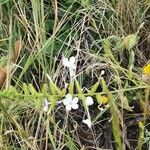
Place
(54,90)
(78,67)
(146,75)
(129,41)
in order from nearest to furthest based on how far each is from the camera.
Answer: (54,90) < (146,75) < (129,41) < (78,67)

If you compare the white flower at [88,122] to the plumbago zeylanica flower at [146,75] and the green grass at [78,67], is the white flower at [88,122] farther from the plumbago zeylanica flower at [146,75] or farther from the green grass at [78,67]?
the plumbago zeylanica flower at [146,75]

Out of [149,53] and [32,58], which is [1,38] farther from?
[149,53]

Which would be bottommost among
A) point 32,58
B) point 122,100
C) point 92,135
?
point 92,135

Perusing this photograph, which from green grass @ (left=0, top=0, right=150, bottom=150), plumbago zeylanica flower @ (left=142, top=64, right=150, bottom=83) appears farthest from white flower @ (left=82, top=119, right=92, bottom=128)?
plumbago zeylanica flower @ (left=142, top=64, right=150, bottom=83)

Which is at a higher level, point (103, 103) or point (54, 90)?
point (54, 90)

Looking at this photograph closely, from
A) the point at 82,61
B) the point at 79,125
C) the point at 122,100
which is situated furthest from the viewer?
the point at 82,61

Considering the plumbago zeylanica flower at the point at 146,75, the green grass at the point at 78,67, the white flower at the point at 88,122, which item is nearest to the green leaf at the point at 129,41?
the green grass at the point at 78,67

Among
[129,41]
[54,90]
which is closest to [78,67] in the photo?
[129,41]

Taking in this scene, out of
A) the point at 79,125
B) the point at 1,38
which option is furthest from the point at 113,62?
the point at 1,38

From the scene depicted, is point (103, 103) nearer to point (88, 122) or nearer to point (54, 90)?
point (88, 122)
